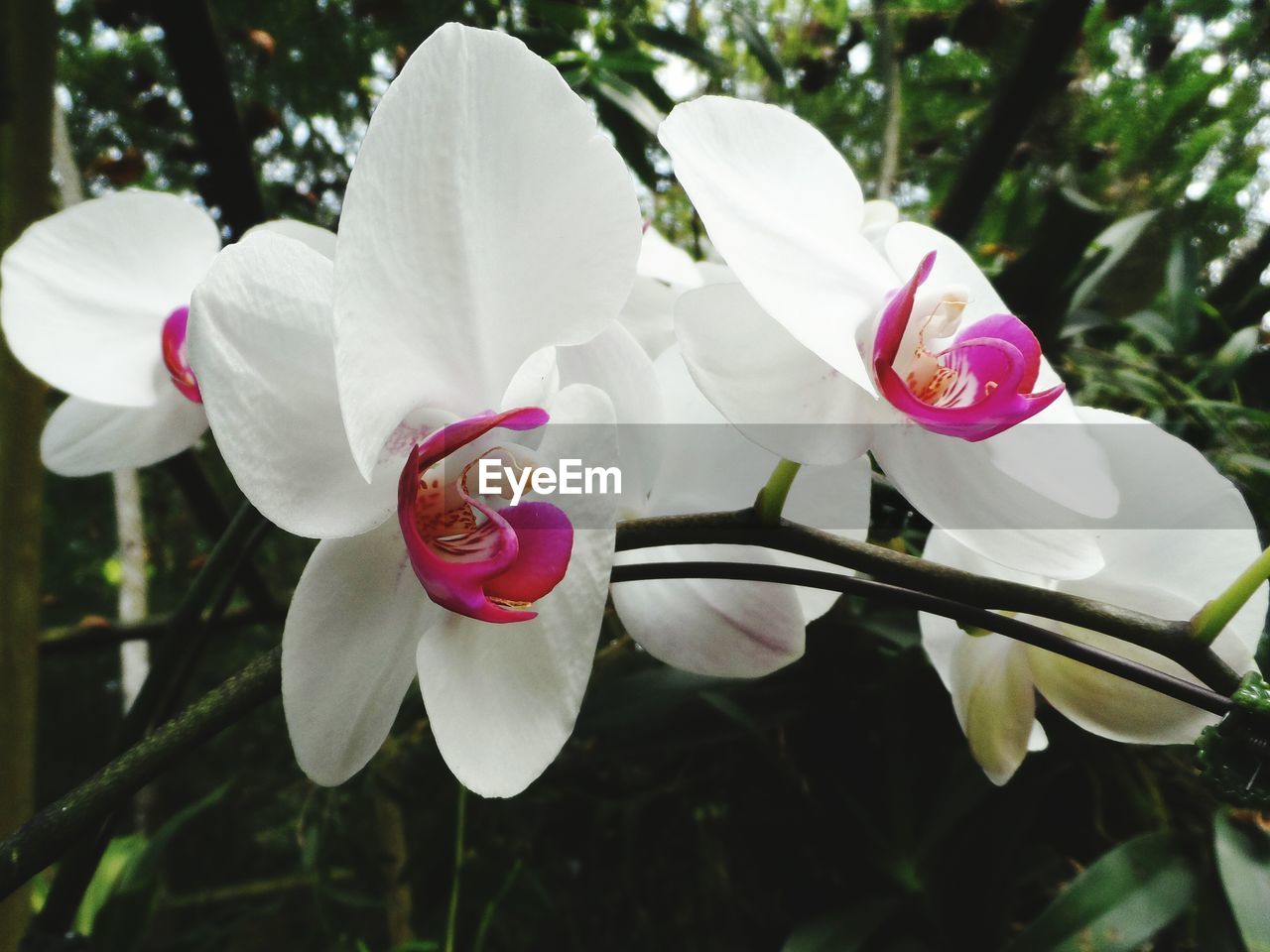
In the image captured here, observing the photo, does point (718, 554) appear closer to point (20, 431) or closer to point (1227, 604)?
point (1227, 604)

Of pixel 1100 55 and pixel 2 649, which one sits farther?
pixel 1100 55

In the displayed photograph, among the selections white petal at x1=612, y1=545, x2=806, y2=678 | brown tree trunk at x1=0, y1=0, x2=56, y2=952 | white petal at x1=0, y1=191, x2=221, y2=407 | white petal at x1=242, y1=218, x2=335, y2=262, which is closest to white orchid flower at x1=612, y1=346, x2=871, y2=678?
white petal at x1=612, y1=545, x2=806, y2=678

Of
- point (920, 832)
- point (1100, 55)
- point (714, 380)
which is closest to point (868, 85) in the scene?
point (1100, 55)

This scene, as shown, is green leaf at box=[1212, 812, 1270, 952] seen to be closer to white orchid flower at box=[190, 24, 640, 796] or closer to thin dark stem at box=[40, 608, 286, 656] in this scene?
white orchid flower at box=[190, 24, 640, 796]

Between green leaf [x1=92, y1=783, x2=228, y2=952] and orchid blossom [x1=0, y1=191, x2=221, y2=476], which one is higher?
orchid blossom [x1=0, y1=191, x2=221, y2=476]

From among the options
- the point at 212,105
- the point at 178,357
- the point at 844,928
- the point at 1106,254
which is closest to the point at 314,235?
the point at 178,357

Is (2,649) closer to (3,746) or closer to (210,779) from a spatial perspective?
(3,746)

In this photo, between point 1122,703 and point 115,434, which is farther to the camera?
point 115,434
